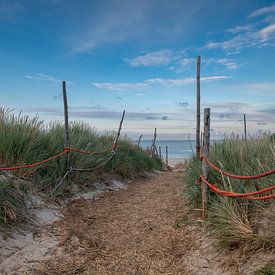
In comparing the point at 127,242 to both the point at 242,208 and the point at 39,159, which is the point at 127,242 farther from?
the point at 39,159

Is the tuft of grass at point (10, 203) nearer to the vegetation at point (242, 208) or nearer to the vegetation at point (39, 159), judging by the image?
the vegetation at point (39, 159)

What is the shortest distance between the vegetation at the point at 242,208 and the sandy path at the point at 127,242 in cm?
36

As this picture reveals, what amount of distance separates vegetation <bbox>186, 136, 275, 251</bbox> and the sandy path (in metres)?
0.36

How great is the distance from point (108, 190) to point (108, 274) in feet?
13.5

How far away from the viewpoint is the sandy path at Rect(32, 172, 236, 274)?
3.29 metres

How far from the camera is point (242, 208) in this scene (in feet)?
11.0

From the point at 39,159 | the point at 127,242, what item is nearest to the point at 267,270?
the point at 127,242

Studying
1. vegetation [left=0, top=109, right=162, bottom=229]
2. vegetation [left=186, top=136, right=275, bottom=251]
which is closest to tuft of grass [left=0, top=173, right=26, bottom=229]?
vegetation [left=0, top=109, right=162, bottom=229]

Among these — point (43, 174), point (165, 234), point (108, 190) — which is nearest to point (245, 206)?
point (165, 234)

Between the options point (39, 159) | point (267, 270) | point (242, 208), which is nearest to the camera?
point (267, 270)

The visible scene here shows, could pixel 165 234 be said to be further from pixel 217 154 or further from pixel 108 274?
pixel 217 154

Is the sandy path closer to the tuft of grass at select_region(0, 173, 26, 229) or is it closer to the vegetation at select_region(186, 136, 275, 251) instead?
the vegetation at select_region(186, 136, 275, 251)

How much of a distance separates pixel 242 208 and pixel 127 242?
1689 mm

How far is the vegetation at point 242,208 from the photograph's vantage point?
2.90 meters
